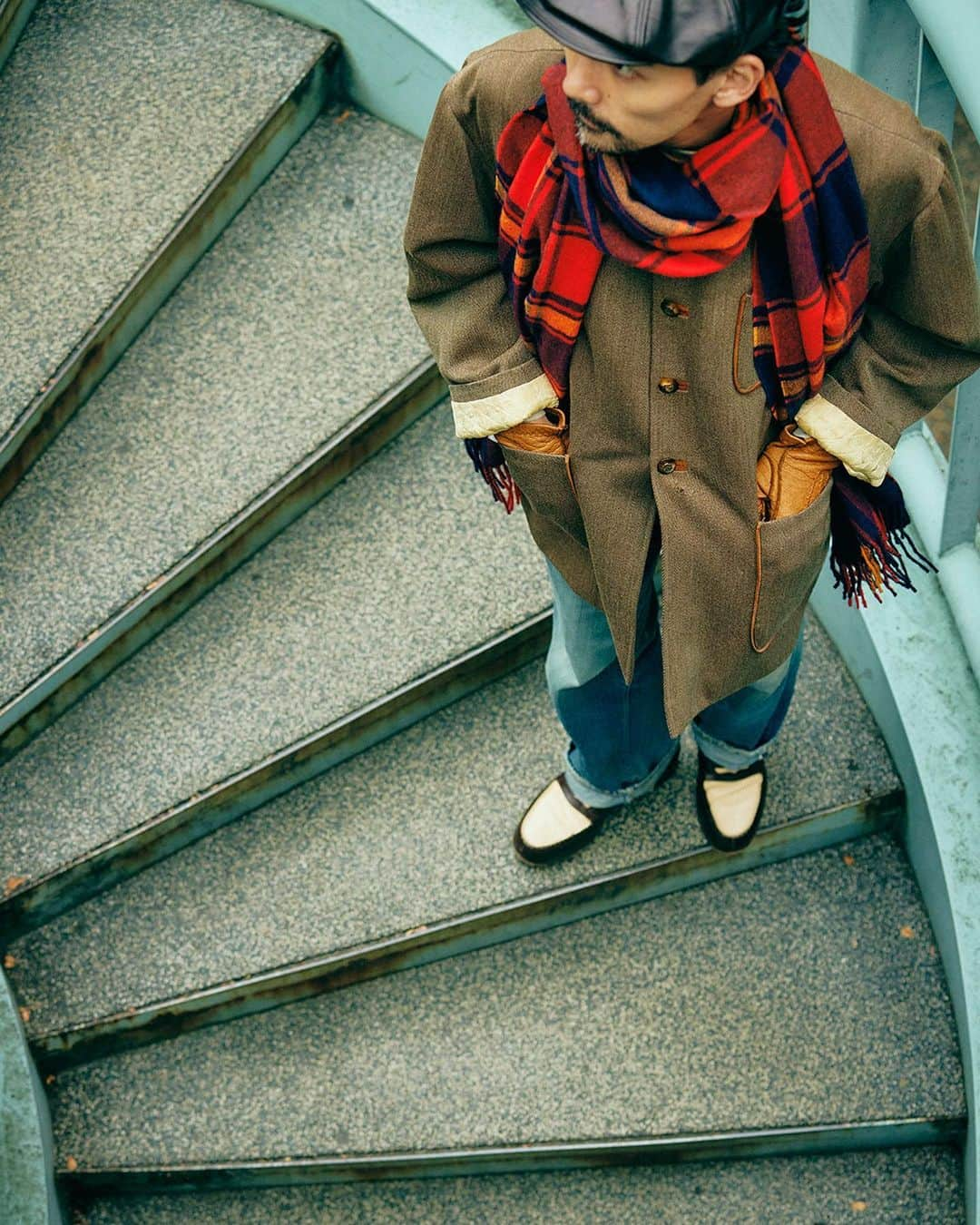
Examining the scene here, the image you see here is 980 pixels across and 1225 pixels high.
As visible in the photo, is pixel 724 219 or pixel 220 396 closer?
pixel 724 219

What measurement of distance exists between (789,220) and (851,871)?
1485mm

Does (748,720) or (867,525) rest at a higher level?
(867,525)

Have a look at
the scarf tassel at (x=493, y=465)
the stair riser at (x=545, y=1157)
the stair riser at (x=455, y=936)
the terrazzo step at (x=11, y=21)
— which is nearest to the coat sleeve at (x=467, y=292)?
the scarf tassel at (x=493, y=465)

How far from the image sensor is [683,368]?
4.82 feet

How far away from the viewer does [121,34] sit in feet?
9.31

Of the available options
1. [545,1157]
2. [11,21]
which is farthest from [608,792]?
[11,21]

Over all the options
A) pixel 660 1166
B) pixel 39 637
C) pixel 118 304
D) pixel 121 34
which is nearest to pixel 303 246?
pixel 118 304

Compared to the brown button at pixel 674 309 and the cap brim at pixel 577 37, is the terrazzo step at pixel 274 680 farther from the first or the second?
the cap brim at pixel 577 37

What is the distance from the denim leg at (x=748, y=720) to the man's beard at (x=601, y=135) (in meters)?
0.90

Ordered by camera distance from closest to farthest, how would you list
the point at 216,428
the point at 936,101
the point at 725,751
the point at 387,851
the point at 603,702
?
the point at 936,101 → the point at 603,702 → the point at 725,751 → the point at 387,851 → the point at 216,428

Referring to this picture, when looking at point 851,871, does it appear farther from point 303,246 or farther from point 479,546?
point 303,246

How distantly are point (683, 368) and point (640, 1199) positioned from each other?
161 cm

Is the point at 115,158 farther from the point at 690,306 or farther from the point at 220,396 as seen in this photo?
the point at 690,306

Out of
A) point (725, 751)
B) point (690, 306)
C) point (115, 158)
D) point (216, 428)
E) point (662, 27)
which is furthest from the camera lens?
point (115, 158)
